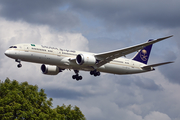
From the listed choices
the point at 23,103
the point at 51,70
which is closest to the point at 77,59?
the point at 51,70

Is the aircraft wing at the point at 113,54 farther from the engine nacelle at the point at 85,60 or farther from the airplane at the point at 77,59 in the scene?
the engine nacelle at the point at 85,60

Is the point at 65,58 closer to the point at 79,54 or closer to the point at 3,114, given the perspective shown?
the point at 79,54

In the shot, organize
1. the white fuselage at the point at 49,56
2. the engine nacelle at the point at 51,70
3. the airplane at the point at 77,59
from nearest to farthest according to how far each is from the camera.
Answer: the white fuselage at the point at 49,56, the airplane at the point at 77,59, the engine nacelle at the point at 51,70

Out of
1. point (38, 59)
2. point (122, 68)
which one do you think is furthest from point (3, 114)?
point (122, 68)

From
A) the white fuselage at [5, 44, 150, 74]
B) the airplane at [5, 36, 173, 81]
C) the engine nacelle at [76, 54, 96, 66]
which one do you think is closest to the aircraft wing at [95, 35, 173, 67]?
the airplane at [5, 36, 173, 81]

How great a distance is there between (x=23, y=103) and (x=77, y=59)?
12842 millimetres

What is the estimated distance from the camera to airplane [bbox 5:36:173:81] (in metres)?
54.2

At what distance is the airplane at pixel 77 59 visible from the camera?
5419 cm

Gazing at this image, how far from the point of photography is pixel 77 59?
5747 centimetres

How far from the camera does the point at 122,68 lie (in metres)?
65.1

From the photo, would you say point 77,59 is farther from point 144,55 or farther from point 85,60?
point 144,55

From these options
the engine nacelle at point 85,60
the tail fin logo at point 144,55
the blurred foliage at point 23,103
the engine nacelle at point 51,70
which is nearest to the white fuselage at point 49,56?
the engine nacelle at point 85,60

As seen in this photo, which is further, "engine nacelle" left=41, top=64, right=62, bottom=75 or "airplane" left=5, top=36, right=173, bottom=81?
"engine nacelle" left=41, top=64, right=62, bottom=75

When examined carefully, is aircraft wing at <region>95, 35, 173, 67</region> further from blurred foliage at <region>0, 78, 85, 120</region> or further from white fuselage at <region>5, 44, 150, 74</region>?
blurred foliage at <region>0, 78, 85, 120</region>
